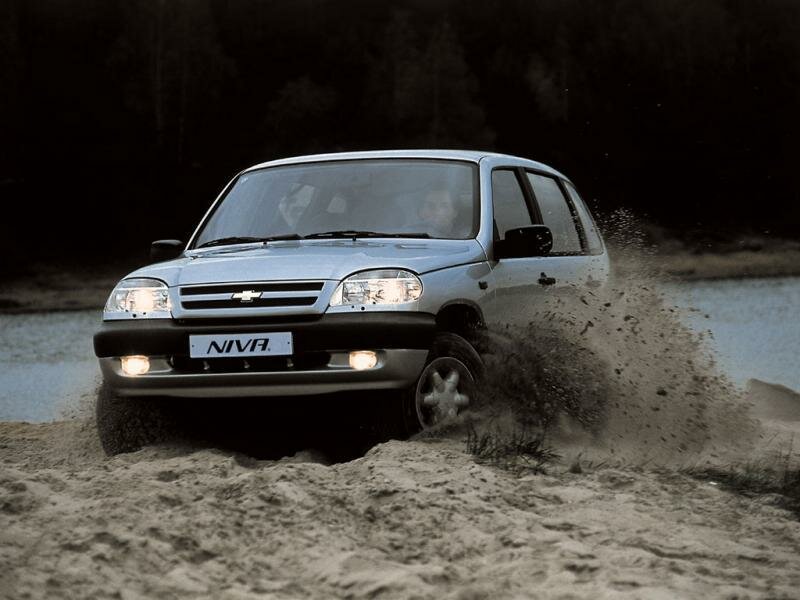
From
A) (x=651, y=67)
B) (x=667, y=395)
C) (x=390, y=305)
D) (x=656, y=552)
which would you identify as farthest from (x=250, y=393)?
(x=651, y=67)

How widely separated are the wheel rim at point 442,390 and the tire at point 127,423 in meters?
1.40

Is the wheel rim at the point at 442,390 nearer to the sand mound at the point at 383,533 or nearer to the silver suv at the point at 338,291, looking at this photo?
the silver suv at the point at 338,291

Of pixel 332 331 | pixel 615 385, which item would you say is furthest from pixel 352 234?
pixel 615 385

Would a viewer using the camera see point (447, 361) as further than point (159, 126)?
No

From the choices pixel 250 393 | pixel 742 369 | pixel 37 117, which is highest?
pixel 37 117

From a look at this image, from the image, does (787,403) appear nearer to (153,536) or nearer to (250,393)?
(250,393)

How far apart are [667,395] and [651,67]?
43158 mm

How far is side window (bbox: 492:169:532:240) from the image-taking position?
8.09 metres

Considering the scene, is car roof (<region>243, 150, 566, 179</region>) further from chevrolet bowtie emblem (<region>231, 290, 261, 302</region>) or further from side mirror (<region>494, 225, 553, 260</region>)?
chevrolet bowtie emblem (<region>231, 290, 261, 302</region>)

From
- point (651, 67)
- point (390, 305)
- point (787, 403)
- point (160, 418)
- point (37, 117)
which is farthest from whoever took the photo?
point (651, 67)

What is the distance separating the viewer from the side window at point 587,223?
9539mm

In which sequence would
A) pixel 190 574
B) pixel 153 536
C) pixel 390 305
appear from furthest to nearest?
pixel 390 305 < pixel 153 536 < pixel 190 574

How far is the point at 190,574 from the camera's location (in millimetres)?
4871

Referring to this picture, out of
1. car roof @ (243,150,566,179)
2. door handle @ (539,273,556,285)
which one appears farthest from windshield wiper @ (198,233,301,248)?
door handle @ (539,273,556,285)
